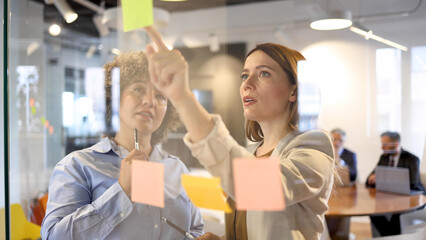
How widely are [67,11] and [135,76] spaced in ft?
1.43

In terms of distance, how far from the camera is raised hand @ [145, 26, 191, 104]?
653 mm

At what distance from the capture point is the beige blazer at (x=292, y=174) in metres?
0.58

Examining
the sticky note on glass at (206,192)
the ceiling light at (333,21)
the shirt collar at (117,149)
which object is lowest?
the sticky note on glass at (206,192)

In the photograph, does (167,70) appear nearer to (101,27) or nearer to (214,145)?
(214,145)

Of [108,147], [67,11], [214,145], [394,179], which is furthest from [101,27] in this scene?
[394,179]

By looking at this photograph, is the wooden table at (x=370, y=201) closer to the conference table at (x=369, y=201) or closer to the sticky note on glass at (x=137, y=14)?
the conference table at (x=369, y=201)

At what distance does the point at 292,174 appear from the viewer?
0.57m

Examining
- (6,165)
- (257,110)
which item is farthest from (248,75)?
(6,165)

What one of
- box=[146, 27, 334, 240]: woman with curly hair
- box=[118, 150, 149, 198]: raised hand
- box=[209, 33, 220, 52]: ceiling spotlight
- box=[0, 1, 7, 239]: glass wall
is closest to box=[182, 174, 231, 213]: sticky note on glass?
box=[146, 27, 334, 240]: woman with curly hair

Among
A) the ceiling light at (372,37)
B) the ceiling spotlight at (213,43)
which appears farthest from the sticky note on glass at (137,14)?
the ceiling light at (372,37)

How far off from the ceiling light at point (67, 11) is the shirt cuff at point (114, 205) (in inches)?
19.6

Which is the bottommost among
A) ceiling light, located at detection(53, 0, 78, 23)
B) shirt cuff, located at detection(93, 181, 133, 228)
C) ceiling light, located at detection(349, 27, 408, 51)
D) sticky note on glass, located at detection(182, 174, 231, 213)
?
shirt cuff, located at detection(93, 181, 133, 228)

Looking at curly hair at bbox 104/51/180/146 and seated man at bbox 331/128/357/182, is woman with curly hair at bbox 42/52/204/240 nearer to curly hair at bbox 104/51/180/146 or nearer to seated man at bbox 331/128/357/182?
curly hair at bbox 104/51/180/146

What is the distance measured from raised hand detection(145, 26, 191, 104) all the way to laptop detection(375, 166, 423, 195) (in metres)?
0.39
